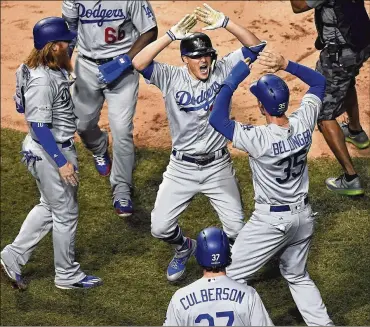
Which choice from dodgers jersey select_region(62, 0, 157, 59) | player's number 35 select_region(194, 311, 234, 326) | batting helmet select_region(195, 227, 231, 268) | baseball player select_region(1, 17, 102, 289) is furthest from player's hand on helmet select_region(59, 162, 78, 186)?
player's number 35 select_region(194, 311, 234, 326)

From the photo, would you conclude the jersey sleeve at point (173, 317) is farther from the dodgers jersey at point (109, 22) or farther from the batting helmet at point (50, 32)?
the dodgers jersey at point (109, 22)

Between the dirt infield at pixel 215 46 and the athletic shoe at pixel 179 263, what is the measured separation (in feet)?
7.67

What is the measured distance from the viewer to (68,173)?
877 centimetres

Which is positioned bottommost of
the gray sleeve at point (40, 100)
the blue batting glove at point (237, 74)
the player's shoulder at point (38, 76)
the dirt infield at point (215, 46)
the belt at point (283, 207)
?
the dirt infield at point (215, 46)

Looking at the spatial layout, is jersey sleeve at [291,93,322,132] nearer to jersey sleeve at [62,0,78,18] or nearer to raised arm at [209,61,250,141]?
raised arm at [209,61,250,141]

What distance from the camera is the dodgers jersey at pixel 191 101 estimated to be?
8.73m

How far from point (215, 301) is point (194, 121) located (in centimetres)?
244

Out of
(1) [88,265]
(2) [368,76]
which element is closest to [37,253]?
(1) [88,265]

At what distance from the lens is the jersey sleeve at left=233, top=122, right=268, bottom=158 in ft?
25.7

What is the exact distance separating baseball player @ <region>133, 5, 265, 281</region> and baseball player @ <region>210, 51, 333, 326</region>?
2.07ft

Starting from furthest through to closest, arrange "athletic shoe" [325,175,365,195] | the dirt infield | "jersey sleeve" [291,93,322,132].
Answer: the dirt infield < "athletic shoe" [325,175,365,195] < "jersey sleeve" [291,93,322,132]

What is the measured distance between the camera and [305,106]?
814cm

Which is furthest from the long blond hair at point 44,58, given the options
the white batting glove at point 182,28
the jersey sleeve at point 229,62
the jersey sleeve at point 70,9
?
the jersey sleeve at point 70,9

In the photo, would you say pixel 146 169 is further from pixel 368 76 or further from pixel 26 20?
pixel 26 20
